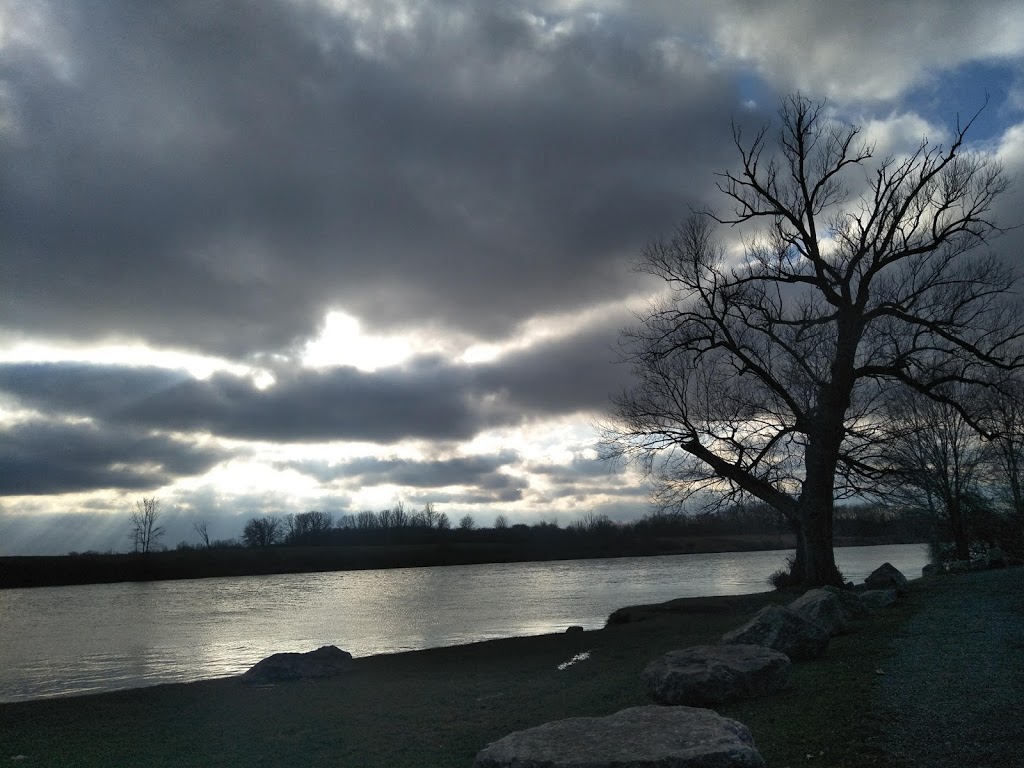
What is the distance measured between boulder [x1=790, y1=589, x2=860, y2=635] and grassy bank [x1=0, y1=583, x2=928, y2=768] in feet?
1.18

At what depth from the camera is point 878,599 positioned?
17.2 metres

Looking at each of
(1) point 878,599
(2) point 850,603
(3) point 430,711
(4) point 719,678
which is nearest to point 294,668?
(3) point 430,711

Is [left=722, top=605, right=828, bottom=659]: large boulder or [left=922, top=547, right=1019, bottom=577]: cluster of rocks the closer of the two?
[left=722, top=605, right=828, bottom=659]: large boulder

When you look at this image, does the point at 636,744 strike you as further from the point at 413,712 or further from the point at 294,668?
the point at 294,668

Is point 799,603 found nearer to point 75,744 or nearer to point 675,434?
point 675,434

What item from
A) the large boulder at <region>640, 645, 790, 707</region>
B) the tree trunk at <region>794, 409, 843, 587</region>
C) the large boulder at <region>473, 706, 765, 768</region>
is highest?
the tree trunk at <region>794, 409, 843, 587</region>

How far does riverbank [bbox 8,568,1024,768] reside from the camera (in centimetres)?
778

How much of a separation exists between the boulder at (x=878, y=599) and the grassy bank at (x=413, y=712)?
0.66 m

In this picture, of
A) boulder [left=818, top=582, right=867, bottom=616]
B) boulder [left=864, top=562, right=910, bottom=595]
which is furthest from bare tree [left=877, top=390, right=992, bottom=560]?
boulder [left=818, top=582, right=867, bottom=616]

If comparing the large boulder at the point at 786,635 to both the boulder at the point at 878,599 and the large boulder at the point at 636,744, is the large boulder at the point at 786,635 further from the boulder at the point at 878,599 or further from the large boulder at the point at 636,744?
the boulder at the point at 878,599

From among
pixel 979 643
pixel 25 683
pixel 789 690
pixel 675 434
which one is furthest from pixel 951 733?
pixel 25 683

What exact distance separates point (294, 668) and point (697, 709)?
12.1 meters

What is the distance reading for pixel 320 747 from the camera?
30.9 feet

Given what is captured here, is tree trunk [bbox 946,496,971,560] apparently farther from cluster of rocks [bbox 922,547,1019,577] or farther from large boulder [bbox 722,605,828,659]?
large boulder [bbox 722,605,828,659]
